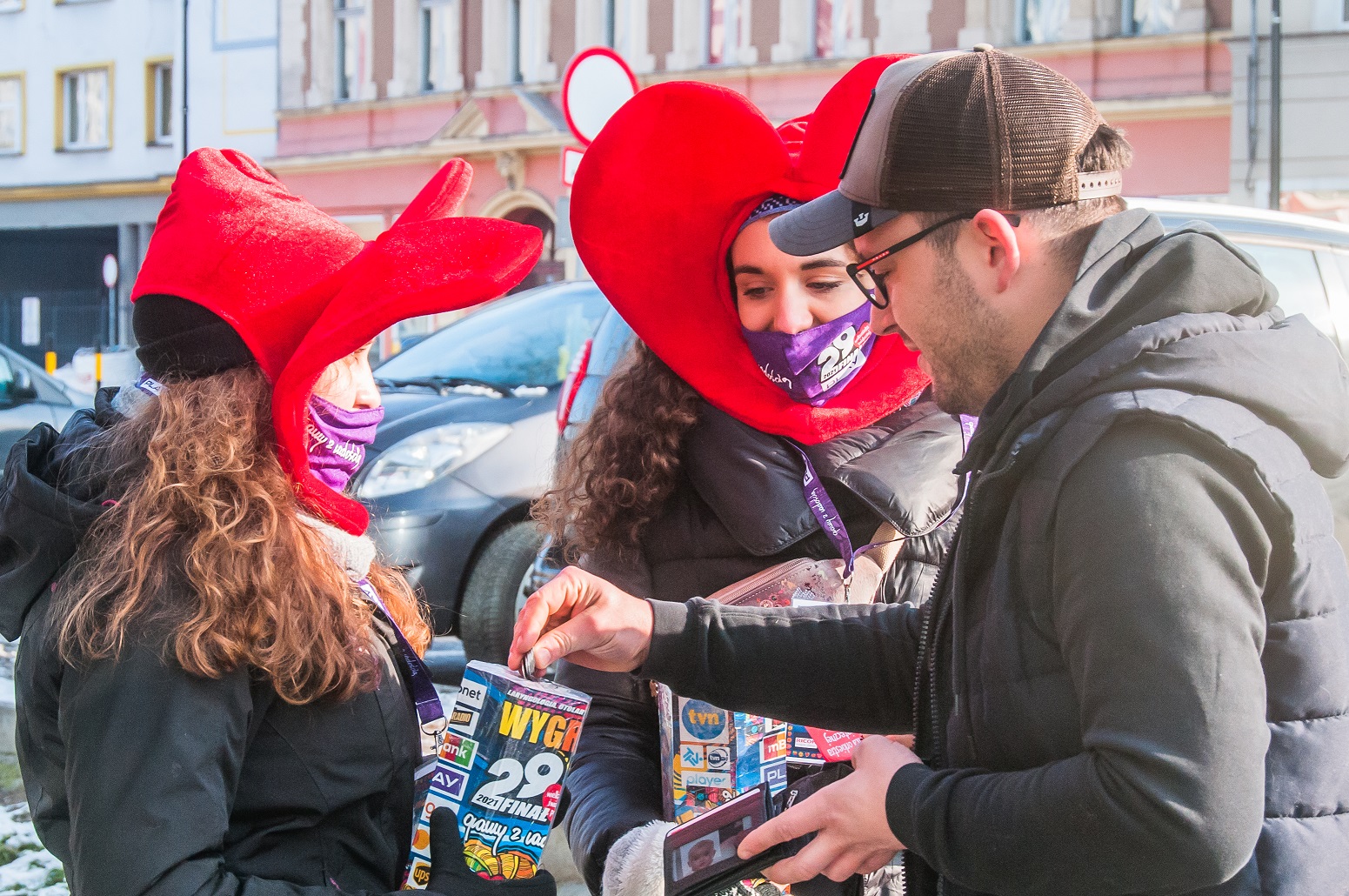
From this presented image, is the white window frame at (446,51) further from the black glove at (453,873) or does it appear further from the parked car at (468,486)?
the black glove at (453,873)

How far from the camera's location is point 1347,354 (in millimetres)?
4707

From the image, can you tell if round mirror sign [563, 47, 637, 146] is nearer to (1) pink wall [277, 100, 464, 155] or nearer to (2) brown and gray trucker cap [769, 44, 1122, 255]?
(2) brown and gray trucker cap [769, 44, 1122, 255]

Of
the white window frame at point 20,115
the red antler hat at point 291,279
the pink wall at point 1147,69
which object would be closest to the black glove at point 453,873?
the red antler hat at point 291,279

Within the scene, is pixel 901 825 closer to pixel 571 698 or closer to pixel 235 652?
pixel 571 698

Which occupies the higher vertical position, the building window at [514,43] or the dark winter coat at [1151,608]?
the building window at [514,43]

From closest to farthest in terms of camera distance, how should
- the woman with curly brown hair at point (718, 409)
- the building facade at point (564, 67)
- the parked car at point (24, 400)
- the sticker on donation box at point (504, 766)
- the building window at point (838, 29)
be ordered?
the sticker on donation box at point (504, 766), the woman with curly brown hair at point (718, 409), the parked car at point (24, 400), the building facade at point (564, 67), the building window at point (838, 29)

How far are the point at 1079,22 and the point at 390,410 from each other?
45.6 ft

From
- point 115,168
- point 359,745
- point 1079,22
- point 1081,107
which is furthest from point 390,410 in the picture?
point 115,168

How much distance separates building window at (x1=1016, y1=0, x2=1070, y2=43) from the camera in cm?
1694

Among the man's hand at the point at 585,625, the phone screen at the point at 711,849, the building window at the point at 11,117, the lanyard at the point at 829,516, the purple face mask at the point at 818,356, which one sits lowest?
the phone screen at the point at 711,849

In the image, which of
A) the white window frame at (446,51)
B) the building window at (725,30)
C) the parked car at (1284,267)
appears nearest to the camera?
the parked car at (1284,267)

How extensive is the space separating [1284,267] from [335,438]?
415 cm

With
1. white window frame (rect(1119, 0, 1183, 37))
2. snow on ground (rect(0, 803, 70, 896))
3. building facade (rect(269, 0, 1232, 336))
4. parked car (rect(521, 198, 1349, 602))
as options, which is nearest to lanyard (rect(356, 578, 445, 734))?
snow on ground (rect(0, 803, 70, 896))

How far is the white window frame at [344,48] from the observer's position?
22141 millimetres
